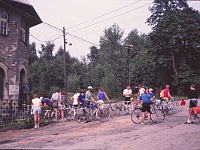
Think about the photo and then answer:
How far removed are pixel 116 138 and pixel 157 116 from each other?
5195 mm

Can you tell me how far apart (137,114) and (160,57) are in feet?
82.7

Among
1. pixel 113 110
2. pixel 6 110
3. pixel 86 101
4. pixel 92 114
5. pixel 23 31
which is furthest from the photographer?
pixel 23 31

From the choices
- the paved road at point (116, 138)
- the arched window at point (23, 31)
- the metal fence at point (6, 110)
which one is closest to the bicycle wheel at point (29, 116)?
the metal fence at point (6, 110)

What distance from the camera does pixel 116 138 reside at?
9078mm

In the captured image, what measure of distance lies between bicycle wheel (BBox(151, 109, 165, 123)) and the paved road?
65 centimetres

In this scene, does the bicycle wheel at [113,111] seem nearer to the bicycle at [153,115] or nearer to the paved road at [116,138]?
the bicycle at [153,115]

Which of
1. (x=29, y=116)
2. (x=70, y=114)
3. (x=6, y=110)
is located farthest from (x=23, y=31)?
(x=70, y=114)

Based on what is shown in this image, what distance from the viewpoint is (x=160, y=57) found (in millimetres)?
36719

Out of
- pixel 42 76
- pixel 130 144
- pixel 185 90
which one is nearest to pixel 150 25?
pixel 185 90

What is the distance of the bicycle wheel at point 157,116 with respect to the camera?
13033mm

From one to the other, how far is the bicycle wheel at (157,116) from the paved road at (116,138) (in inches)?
25.7

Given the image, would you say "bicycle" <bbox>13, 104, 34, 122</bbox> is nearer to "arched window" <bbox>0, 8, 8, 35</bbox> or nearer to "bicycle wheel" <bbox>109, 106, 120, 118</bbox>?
"bicycle wheel" <bbox>109, 106, 120, 118</bbox>

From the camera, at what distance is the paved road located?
7887mm

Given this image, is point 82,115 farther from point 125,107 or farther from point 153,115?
point 153,115
